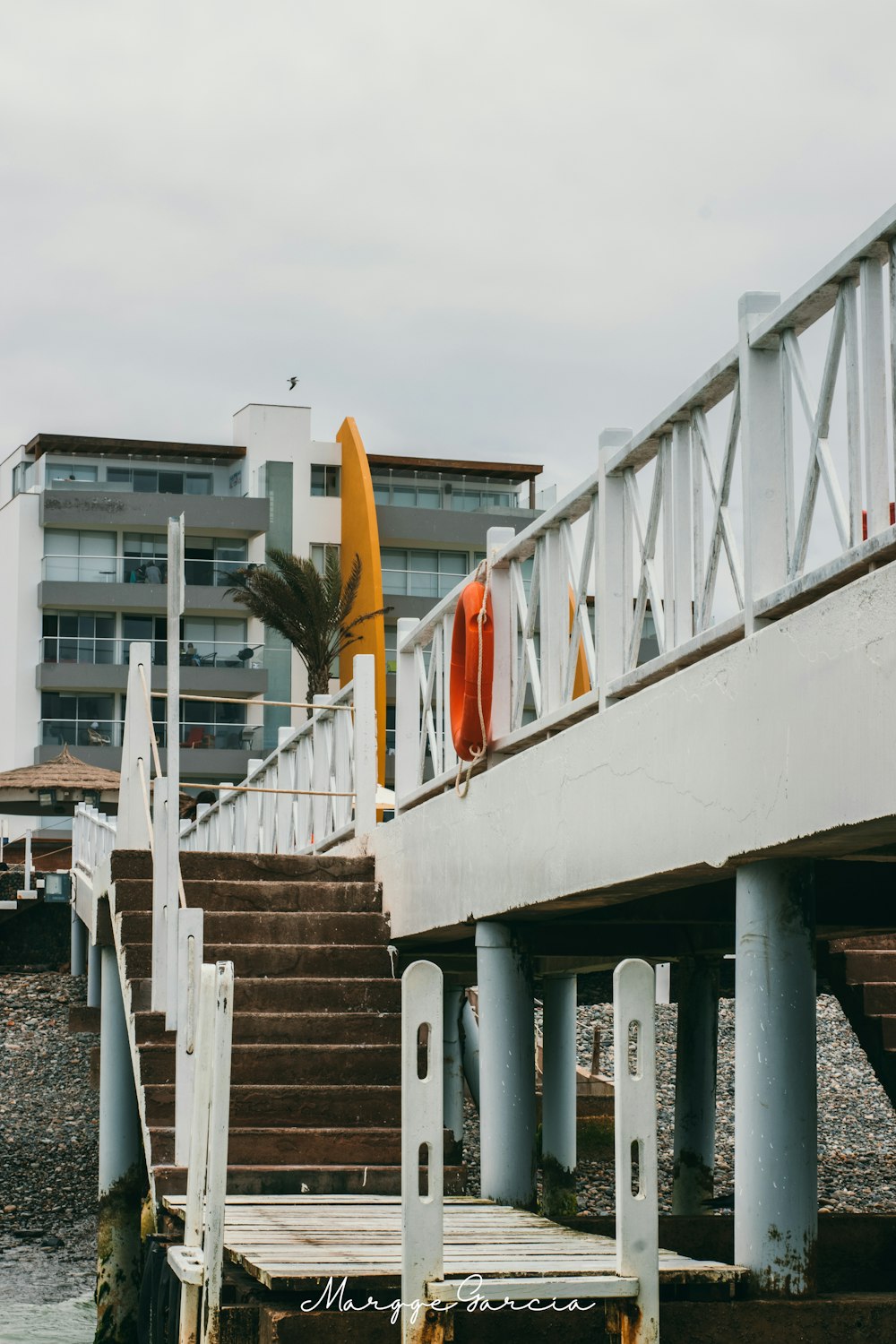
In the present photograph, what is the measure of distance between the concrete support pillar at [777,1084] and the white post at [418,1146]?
1.39 m

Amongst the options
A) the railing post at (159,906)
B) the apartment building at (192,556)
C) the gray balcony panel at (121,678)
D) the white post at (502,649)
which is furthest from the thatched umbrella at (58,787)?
the white post at (502,649)

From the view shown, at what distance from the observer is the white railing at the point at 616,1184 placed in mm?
4922

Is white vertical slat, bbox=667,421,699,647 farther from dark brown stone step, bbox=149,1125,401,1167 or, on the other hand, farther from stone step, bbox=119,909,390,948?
stone step, bbox=119,909,390,948

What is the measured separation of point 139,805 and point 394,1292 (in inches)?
273

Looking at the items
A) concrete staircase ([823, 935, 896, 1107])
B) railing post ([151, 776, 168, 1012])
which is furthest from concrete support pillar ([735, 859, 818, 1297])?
concrete staircase ([823, 935, 896, 1107])

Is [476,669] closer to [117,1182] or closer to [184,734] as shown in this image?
[117,1182]

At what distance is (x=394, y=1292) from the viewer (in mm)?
5602

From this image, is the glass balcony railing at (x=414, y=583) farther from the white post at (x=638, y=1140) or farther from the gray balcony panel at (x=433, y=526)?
the white post at (x=638, y=1140)

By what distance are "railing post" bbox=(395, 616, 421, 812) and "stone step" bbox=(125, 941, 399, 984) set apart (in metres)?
1.04

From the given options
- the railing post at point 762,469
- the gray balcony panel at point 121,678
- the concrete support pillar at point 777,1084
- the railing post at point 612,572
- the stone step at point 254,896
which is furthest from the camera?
the gray balcony panel at point 121,678

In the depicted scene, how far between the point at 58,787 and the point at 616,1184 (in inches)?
1031

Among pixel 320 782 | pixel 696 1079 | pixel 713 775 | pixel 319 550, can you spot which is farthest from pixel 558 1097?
pixel 319 550

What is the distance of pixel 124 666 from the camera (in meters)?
48.2

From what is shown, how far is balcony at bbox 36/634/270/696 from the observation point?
1893 inches
